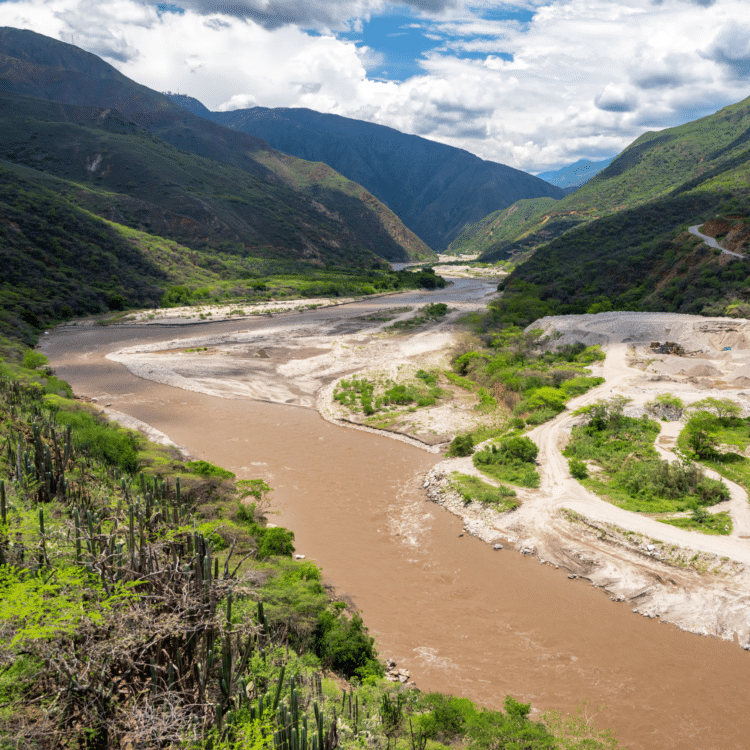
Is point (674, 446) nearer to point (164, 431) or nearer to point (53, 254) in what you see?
point (164, 431)

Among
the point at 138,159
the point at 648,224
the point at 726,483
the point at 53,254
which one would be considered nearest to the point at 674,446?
the point at 726,483

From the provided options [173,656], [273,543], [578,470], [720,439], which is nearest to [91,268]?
[273,543]

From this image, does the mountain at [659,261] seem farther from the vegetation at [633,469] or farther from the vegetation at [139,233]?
the vegetation at [139,233]

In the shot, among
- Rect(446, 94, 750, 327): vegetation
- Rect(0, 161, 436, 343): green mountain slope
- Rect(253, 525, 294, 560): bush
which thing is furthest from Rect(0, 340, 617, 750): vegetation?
Rect(0, 161, 436, 343): green mountain slope

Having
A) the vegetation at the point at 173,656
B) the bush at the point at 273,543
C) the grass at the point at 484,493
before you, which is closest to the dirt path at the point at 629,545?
the grass at the point at 484,493

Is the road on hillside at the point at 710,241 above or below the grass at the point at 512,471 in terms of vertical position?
above

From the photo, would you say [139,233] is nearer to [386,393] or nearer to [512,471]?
[386,393]
